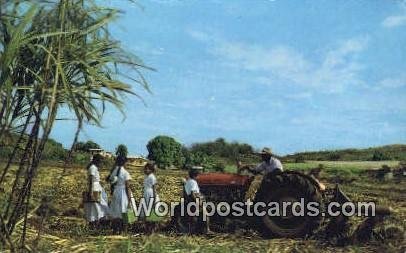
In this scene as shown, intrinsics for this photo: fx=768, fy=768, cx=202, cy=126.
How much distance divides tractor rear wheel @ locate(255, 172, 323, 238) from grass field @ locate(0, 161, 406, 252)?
0.24 m

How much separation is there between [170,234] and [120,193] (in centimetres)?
151

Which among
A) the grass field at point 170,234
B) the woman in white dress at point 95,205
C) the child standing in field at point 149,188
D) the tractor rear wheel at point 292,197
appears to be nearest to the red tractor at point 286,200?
the tractor rear wheel at point 292,197

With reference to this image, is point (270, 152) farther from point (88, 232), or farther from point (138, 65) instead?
point (138, 65)

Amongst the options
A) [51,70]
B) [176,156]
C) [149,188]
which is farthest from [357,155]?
[51,70]

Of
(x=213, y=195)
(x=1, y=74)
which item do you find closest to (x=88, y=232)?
(x=213, y=195)

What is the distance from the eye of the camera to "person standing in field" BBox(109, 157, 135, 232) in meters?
12.8

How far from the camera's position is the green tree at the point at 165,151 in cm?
2417

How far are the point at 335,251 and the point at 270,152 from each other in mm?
2097

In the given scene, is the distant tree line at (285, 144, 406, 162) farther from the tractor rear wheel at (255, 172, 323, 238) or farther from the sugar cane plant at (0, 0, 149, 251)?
the sugar cane plant at (0, 0, 149, 251)

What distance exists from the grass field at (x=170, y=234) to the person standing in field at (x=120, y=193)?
2.00ft

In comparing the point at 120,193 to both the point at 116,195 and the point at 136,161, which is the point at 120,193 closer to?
the point at 116,195

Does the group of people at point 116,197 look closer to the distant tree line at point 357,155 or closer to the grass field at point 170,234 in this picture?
the grass field at point 170,234

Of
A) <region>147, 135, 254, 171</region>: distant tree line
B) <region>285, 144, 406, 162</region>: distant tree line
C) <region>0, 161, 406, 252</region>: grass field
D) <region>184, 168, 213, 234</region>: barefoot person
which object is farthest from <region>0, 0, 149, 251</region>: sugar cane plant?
<region>285, 144, 406, 162</region>: distant tree line

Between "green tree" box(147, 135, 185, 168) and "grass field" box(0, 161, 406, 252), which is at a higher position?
"green tree" box(147, 135, 185, 168)
